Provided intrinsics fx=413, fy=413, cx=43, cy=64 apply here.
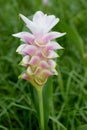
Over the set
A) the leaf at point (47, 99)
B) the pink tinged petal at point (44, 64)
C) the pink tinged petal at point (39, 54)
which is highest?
the pink tinged petal at point (39, 54)

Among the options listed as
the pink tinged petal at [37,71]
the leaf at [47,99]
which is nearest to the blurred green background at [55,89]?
the leaf at [47,99]

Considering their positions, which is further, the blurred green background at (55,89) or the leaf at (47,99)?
the blurred green background at (55,89)

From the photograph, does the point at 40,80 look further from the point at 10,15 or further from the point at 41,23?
the point at 10,15

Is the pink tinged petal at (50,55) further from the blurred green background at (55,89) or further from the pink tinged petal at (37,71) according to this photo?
the blurred green background at (55,89)

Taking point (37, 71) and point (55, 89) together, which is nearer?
point (37, 71)

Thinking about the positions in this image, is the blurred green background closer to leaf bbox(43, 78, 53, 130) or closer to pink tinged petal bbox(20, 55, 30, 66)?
leaf bbox(43, 78, 53, 130)

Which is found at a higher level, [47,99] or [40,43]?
[40,43]

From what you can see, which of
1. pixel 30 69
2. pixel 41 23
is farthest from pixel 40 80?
pixel 41 23

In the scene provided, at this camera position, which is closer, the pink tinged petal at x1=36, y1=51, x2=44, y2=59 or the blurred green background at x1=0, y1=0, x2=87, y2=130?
the pink tinged petal at x1=36, y1=51, x2=44, y2=59

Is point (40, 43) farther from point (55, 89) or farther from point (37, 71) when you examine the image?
point (55, 89)

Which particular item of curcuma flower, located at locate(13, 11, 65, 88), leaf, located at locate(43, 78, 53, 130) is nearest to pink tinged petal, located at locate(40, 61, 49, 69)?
curcuma flower, located at locate(13, 11, 65, 88)

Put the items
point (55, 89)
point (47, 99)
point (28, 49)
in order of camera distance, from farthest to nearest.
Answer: point (55, 89) → point (47, 99) → point (28, 49)

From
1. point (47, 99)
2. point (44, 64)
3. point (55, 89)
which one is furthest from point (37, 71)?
point (55, 89)

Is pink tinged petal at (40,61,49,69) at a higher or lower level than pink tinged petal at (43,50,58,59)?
lower
